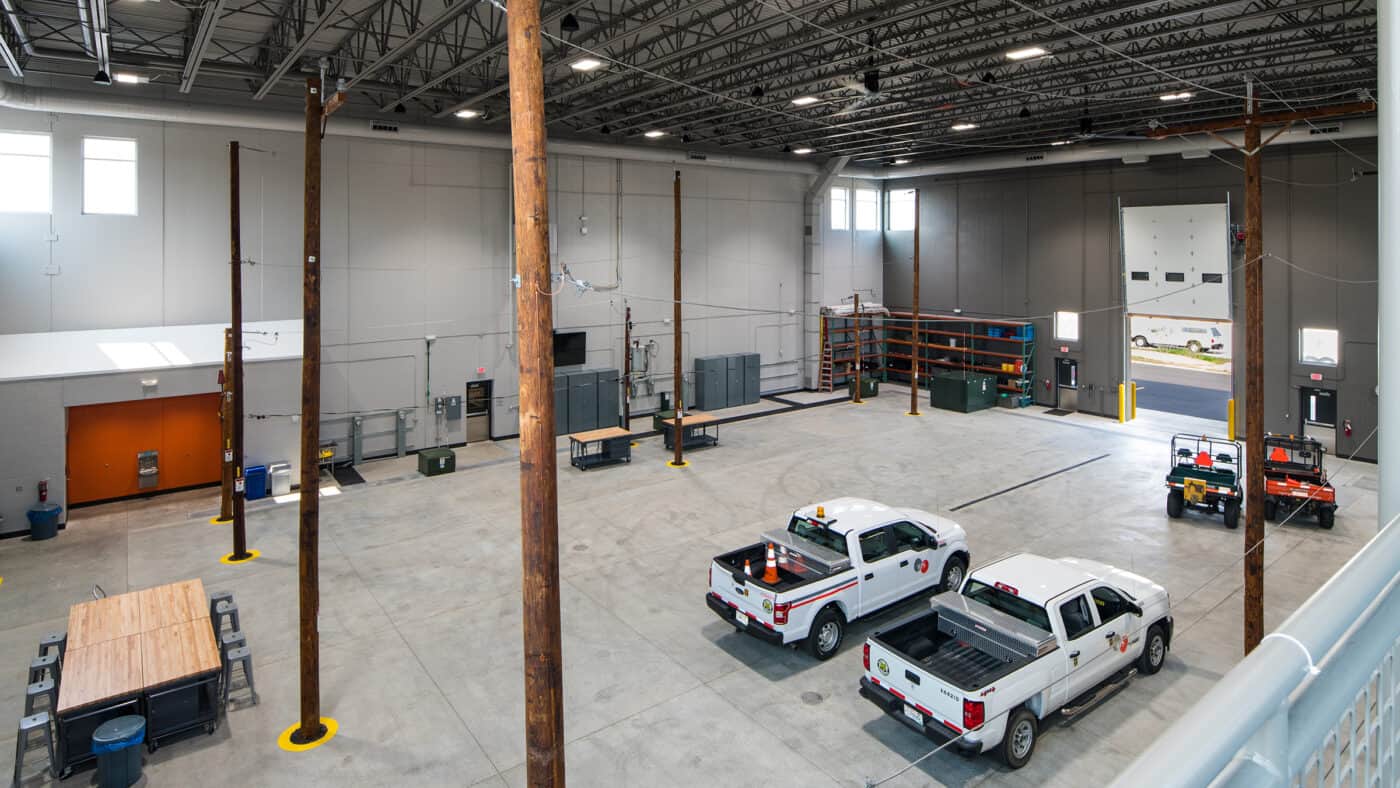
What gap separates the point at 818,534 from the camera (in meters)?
14.1

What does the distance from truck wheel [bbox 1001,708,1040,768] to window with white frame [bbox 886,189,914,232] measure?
30.6 m

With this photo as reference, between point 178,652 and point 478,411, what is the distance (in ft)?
53.1

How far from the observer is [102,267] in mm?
20516

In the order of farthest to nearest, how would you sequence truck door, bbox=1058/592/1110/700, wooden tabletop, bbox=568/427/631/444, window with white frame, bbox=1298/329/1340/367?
1. window with white frame, bbox=1298/329/1340/367
2. wooden tabletop, bbox=568/427/631/444
3. truck door, bbox=1058/592/1110/700

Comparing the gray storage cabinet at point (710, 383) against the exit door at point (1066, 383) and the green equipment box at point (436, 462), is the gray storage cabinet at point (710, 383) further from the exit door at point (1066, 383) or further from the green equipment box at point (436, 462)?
the exit door at point (1066, 383)

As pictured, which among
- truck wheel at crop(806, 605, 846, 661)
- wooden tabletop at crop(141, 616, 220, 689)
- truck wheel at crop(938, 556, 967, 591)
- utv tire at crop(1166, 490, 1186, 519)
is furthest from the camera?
utv tire at crop(1166, 490, 1186, 519)

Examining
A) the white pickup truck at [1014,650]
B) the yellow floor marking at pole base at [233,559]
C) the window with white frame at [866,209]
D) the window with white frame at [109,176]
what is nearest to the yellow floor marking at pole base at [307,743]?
the white pickup truck at [1014,650]

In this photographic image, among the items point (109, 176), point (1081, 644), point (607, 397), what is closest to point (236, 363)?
point (109, 176)

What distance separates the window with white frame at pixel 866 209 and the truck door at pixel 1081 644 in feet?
94.5

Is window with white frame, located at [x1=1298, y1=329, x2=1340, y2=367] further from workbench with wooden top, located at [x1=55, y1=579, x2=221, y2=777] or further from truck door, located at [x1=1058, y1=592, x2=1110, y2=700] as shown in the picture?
workbench with wooden top, located at [x1=55, y1=579, x2=221, y2=777]

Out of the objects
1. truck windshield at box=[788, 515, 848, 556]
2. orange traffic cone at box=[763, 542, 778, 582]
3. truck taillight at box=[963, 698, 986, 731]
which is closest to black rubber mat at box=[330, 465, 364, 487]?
truck windshield at box=[788, 515, 848, 556]

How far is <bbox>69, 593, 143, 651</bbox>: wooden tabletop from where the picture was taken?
37.4 ft

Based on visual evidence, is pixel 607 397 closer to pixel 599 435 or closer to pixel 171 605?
pixel 599 435

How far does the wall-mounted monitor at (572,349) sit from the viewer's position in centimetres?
2852
